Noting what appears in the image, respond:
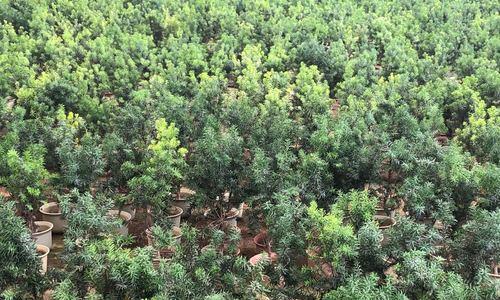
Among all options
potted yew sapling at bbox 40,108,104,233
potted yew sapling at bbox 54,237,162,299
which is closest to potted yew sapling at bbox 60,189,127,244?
potted yew sapling at bbox 54,237,162,299

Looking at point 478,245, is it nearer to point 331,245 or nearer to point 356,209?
point 356,209

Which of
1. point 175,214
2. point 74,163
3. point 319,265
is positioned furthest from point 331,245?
point 74,163

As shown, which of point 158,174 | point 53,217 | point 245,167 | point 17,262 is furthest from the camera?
point 53,217

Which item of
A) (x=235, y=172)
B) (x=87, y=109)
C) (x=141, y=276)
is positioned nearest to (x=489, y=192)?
(x=235, y=172)

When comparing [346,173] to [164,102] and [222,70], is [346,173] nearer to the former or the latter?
[164,102]

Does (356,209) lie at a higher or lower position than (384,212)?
higher

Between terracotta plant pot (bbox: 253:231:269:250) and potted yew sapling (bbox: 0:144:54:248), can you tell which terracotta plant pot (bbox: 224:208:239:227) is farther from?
potted yew sapling (bbox: 0:144:54:248)
